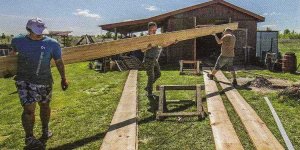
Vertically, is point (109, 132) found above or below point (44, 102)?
below

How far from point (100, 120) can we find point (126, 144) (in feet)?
6.16

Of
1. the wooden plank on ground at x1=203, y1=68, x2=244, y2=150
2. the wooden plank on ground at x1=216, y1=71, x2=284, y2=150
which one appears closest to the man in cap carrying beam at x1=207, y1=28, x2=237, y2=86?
the wooden plank on ground at x1=216, y1=71, x2=284, y2=150

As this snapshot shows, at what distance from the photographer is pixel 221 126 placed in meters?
6.02

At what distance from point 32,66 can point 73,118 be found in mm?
2400

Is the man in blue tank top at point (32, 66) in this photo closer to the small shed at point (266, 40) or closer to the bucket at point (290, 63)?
the bucket at point (290, 63)

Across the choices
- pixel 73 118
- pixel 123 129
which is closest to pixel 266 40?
pixel 73 118

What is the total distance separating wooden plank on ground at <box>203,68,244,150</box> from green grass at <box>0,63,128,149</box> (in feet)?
6.54

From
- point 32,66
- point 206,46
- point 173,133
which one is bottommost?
point 173,133

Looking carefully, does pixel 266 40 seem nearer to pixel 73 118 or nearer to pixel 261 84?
pixel 261 84

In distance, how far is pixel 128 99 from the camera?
866cm

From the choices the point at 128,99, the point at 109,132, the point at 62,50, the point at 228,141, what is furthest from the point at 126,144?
the point at 128,99

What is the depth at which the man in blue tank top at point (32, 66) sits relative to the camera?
4941 mm

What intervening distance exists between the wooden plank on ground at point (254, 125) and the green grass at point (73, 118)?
2597 mm

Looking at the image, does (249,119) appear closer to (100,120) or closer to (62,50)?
(100,120)
